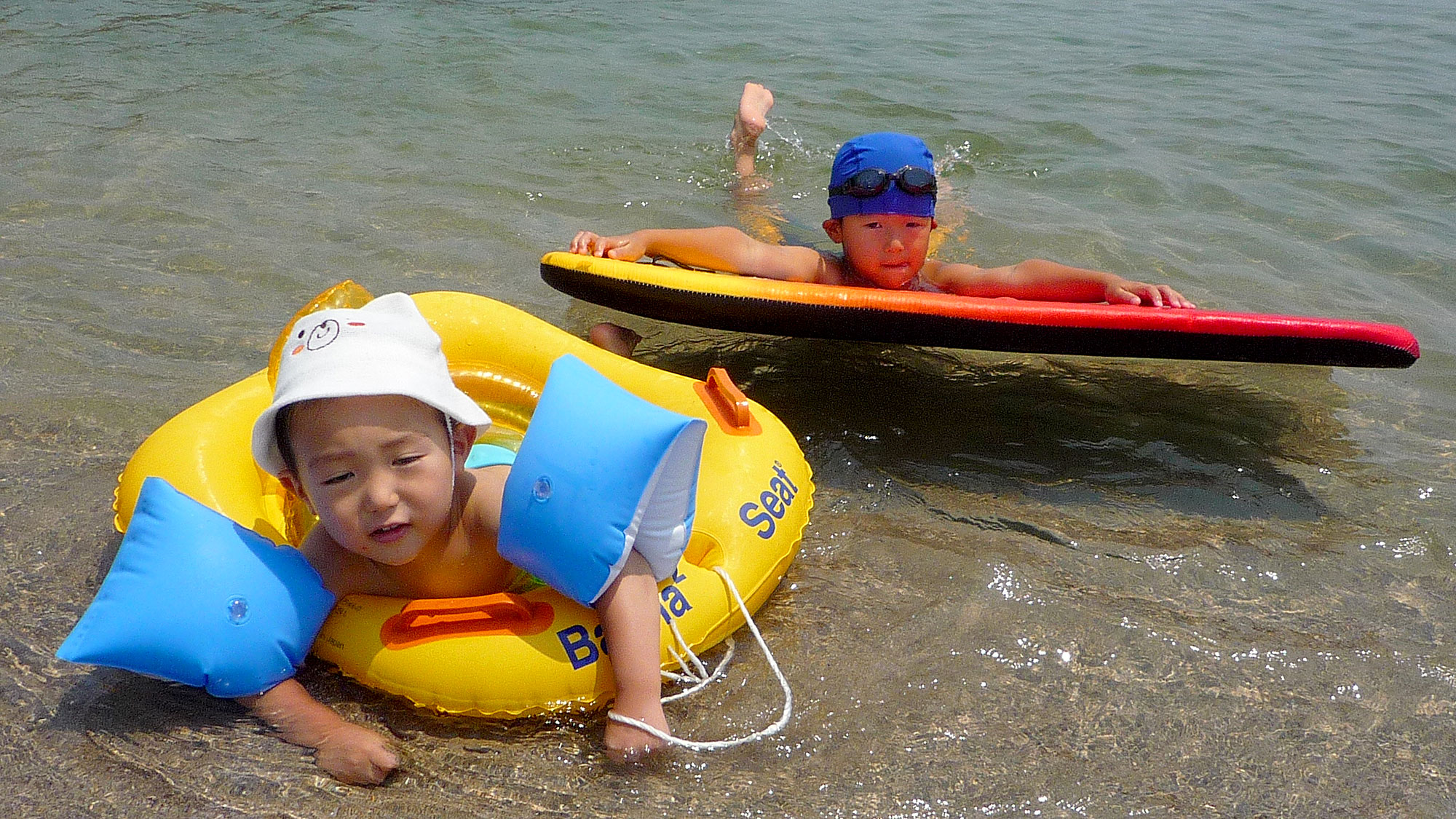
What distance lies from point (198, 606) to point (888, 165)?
2798mm

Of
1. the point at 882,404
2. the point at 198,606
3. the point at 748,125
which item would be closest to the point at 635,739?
the point at 198,606

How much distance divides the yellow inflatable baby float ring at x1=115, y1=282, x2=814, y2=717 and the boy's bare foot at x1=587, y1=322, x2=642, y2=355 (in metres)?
0.52

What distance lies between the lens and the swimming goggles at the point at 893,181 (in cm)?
420

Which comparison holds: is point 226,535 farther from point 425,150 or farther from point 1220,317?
point 425,150

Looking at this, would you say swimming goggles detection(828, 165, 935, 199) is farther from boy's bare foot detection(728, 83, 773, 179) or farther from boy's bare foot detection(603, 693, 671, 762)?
boy's bare foot detection(603, 693, 671, 762)

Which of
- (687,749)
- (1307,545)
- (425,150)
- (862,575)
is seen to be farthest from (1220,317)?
(425,150)

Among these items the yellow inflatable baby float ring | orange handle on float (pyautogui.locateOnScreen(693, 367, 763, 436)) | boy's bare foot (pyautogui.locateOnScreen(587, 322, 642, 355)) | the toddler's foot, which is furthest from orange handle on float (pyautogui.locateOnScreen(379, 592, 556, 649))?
boy's bare foot (pyautogui.locateOnScreen(587, 322, 642, 355))

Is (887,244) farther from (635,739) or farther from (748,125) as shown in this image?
(635,739)

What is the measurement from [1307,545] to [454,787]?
238 centimetres

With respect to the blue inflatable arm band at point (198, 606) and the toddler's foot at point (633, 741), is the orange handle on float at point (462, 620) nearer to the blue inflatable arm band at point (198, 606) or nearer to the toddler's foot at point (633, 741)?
the blue inflatable arm band at point (198, 606)

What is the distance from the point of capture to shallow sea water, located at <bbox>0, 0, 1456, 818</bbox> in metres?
2.44

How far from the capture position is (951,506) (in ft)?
11.3

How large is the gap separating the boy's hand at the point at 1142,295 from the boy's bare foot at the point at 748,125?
2626 mm

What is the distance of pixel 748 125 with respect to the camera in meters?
6.09
